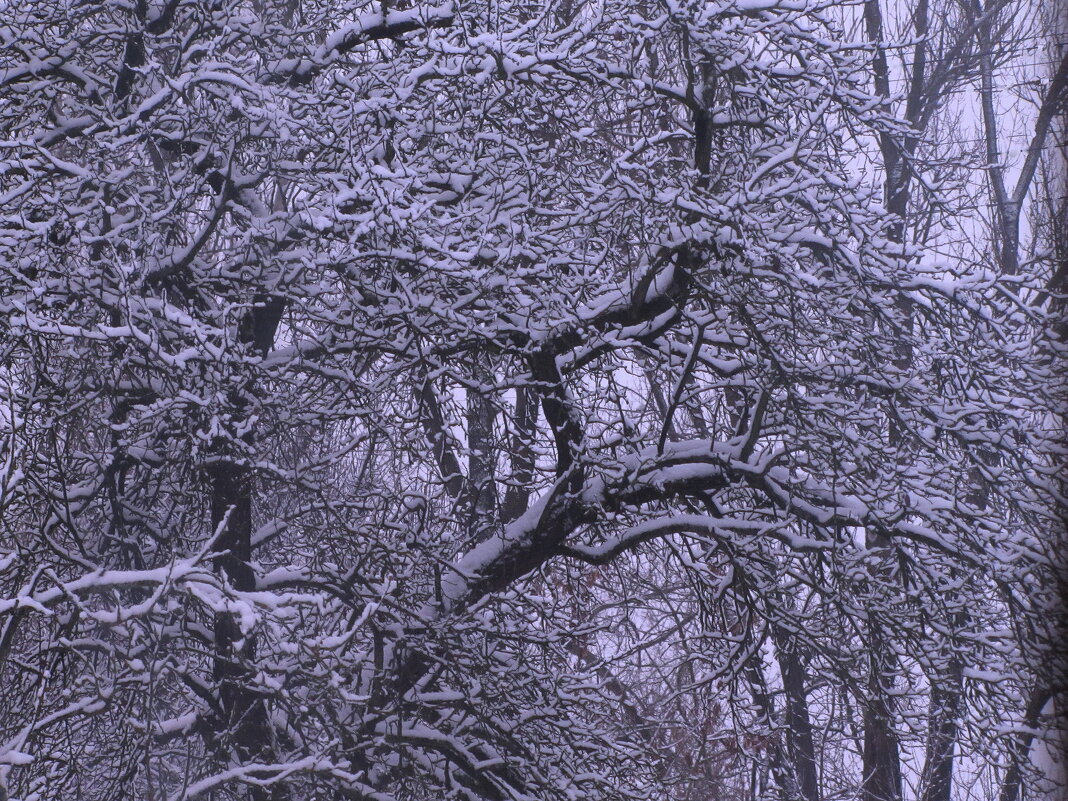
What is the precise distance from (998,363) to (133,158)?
17.3 ft

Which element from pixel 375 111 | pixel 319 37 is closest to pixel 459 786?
pixel 375 111

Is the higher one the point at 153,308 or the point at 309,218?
the point at 309,218

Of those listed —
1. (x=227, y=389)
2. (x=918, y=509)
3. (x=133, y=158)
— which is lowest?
(x=227, y=389)

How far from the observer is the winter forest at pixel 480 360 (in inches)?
219

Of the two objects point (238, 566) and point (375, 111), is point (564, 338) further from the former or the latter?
point (238, 566)

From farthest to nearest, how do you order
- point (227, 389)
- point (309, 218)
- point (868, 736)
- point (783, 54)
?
point (868, 736)
point (783, 54)
point (227, 389)
point (309, 218)

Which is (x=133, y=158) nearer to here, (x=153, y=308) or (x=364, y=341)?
(x=153, y=308)

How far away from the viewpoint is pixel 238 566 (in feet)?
20.6

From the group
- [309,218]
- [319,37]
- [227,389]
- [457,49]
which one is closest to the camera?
[309,218]

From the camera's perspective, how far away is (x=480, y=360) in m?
6.94

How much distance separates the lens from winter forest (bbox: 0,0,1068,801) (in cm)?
557

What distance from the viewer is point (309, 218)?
5.40 meters

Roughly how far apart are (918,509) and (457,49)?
3.57m

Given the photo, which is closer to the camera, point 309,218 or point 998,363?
point 309,218
